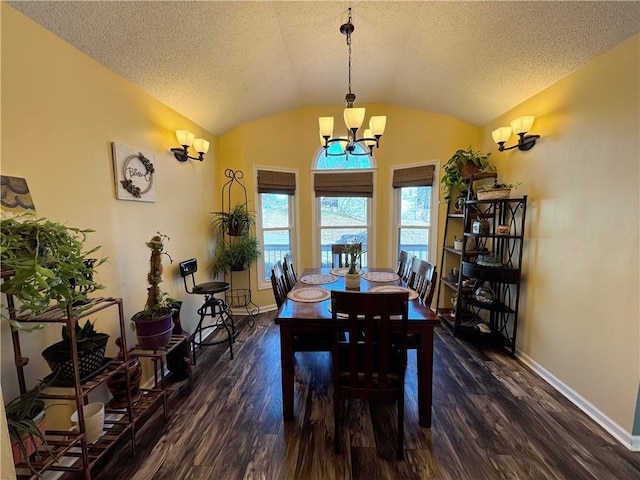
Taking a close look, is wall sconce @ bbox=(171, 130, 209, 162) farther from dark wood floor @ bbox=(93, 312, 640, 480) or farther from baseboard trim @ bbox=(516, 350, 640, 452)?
baseboard trim @ bbox=(516, 350, 640, 452)

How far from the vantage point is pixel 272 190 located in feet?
12.5

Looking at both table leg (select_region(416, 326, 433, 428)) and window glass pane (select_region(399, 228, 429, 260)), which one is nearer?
table leg (select_region(416, 326, 433, 428))

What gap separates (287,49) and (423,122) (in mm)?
2030

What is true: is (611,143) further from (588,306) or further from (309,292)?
(309,292)

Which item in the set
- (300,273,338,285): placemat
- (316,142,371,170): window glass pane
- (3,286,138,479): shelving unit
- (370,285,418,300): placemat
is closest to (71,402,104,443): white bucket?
(3,286,138,479): shelving unit

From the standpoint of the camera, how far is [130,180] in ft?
6.95

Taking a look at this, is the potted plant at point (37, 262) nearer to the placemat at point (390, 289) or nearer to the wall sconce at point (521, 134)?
the placemat at point (390, 289)

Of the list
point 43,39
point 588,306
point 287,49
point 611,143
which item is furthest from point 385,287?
point 43,39

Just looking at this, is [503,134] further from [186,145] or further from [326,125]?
[186,145]

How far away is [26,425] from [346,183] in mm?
3675

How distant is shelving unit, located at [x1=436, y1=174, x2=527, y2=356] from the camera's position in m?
2.64

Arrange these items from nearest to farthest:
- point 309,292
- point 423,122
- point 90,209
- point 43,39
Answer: point 43,39, point 90,209, point 309,292, point 423,122

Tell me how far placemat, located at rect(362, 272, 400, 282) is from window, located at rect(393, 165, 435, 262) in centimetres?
122

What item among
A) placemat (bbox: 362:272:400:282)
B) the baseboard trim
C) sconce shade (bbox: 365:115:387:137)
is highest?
sconce shade (bbox: 365:115:387:137)
